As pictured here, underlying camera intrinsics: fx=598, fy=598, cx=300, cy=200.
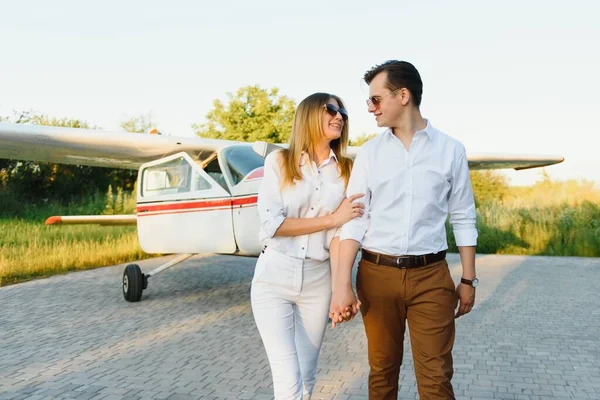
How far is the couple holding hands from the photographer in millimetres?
2400

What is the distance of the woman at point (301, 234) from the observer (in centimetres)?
254

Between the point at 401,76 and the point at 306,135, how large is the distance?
1.62ft

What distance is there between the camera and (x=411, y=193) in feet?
7.93

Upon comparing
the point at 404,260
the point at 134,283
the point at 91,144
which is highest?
the point at 91,144

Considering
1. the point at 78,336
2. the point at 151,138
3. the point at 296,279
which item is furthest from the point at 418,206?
the point at 151,138

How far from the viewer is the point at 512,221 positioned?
16766mm

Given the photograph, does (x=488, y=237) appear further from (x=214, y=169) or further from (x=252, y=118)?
(x=252, y=118)

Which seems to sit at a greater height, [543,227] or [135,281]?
[135,281]

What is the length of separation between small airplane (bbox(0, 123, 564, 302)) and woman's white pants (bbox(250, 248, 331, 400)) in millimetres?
3277

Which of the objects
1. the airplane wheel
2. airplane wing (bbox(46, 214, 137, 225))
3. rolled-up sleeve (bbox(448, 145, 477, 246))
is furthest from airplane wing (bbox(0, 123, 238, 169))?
rolled-up sleeve (bbox(448, 145, 477, 246))

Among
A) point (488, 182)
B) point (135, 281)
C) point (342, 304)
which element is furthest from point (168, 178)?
point (488, 182)

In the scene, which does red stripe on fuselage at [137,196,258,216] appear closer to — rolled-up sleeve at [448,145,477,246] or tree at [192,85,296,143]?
rolled-up sleeve at [448,145,477,246]

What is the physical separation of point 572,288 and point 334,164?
299 inches

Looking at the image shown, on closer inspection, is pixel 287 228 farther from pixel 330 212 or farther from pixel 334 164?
pixel 334 164
